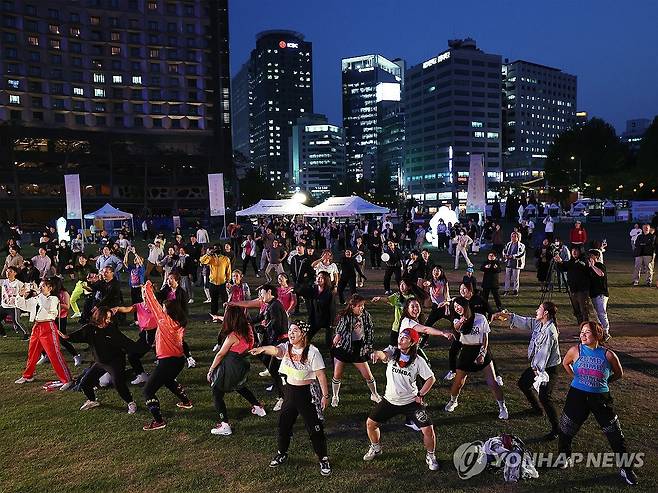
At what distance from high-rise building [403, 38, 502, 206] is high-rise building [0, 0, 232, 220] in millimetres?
78398

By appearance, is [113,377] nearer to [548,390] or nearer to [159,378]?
[159,378]

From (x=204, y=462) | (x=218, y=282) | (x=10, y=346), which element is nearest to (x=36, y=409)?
(x=204, y=462)

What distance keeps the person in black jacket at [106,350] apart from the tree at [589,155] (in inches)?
2752

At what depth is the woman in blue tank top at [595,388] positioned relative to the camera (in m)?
5.14

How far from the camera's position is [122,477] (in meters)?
5.63

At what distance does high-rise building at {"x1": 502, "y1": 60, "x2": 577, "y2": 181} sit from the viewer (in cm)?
17550

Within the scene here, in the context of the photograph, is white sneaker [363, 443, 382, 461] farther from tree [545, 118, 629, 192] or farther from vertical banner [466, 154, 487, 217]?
tree [545, 118, 629, 192]

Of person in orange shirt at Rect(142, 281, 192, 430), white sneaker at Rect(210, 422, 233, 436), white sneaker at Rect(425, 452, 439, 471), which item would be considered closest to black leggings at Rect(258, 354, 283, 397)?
white sneaker at Rect(210, 422, 233, 436)

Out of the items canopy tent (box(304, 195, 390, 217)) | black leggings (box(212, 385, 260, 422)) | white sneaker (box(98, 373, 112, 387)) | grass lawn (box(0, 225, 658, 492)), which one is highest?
canopy tent (box(304, 195, 390, 217))

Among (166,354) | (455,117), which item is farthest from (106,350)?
(455,117)

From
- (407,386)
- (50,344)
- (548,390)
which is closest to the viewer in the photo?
(407,386)

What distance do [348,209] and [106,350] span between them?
23.9 meters

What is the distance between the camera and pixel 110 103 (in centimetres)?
8325

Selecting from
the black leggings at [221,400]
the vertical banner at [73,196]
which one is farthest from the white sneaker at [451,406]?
the vertical banner at [73,196]
